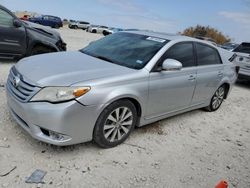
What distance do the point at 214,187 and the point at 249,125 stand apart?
113 inches

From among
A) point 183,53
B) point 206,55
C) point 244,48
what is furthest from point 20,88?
point 244,48

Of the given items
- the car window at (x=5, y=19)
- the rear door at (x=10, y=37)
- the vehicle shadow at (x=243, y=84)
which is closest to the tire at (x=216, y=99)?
the vehicle shadow at (x=243, y=84)

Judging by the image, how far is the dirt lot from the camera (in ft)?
10.4

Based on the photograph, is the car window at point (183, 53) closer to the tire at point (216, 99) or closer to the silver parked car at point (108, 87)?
the silver parked car at point (108, 87)

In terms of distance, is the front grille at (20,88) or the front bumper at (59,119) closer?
the front bumper at (59,119)

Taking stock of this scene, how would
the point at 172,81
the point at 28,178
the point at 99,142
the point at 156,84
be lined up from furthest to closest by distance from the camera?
the point at 172,81 < the point at 156,84 < the point at 99,142 < the point at 28,178

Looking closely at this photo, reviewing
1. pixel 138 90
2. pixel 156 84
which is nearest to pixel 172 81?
pixel 156 84

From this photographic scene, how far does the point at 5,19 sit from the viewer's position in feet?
24.3

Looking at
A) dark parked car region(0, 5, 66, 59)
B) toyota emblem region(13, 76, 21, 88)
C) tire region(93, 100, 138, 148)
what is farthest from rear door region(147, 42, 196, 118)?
dark parked car region(0, 5, 66, 59)

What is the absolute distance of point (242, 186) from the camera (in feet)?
11.6

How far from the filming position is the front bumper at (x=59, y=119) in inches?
126

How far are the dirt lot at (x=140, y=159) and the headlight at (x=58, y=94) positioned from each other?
75cm

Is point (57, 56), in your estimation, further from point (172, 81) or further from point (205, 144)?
point (205, 144)

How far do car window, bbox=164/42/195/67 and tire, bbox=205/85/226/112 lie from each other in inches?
54.4
